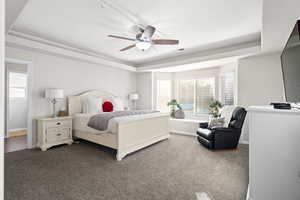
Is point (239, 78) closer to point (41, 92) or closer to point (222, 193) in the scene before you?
point (222, 193)

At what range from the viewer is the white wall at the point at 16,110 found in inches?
195

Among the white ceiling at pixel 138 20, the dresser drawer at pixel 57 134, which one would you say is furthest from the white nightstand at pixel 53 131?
the white ceiling at pixel 138 20

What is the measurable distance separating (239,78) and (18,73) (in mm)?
7346

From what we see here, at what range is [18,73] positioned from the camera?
517 centimetres

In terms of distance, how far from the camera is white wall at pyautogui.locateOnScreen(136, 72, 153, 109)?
19.0 ft

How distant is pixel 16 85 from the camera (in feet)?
17.0

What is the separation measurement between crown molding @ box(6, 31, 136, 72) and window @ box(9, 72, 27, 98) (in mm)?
2637

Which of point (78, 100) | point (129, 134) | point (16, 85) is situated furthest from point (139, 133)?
point (16, 85)

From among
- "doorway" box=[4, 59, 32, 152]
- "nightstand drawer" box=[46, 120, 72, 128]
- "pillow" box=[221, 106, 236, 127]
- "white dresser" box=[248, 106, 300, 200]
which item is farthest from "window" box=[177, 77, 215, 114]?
"doorway" box=[4, 59, 32, 152]

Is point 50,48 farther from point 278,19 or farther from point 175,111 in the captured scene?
point 278,19

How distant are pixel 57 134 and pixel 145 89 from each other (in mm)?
3478

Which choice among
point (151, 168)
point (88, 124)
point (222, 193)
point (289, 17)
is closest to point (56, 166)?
point (88, 124)

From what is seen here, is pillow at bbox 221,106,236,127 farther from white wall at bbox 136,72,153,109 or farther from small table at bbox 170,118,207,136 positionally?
white wall at bbox 136,72,153,109

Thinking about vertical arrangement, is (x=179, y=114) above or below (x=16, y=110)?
below
